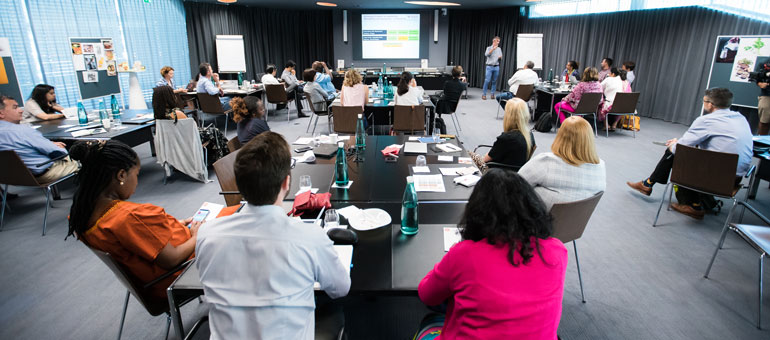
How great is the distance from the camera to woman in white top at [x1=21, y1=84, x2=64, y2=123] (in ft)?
14.8

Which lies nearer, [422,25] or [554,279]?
[554,279]

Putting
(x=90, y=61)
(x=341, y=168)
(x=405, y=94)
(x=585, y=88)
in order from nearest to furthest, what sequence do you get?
1. (x=341, y=168)
2. (x=405, y=94)
3. (x=585, y=88)
4. (x=90, y=61)

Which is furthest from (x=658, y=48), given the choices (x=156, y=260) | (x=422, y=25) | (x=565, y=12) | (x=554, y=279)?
(x=156, y=260)

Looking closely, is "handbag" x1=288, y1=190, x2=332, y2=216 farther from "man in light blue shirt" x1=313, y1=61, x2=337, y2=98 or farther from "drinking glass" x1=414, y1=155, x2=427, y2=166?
"man in light blue shirt" x1=313, y1=61, x2=337, y2=98

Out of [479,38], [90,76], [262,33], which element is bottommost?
[90,76]

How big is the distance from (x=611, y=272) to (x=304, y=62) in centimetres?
1220

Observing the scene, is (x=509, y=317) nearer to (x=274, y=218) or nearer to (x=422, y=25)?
(x=274, y=218)

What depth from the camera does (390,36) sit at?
12.4 m

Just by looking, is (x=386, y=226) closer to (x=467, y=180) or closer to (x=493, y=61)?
(x=467, y=180)

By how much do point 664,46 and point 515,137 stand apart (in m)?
6.97

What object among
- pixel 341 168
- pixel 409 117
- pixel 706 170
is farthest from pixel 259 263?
pixel 409 117

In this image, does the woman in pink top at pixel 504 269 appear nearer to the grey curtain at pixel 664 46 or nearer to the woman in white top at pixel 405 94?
the woman in white top at pixel 405 94

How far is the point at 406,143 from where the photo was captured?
3.47 metres

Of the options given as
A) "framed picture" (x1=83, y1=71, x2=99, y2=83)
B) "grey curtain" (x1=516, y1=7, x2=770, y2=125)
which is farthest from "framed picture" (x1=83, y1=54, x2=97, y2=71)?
"grey curtain" (x1=516, y1=7, x2=770, y2=125)
